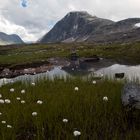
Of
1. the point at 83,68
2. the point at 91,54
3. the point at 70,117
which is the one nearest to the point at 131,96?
the point at 70,117

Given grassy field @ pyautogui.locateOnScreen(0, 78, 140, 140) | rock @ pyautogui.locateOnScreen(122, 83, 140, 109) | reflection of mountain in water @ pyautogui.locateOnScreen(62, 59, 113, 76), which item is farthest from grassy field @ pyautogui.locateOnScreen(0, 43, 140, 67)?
rock @ pyautogui.locateOnScreen(122, 83, 140, 109)

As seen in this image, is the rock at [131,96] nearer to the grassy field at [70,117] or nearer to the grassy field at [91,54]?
the grassy field at [70,117]

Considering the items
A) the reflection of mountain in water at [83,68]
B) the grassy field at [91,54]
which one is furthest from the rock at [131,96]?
the grassy field at [91,54]

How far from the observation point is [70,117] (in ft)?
35.5

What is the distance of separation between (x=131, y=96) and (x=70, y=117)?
192 cm

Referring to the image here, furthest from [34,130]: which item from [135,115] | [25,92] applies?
[25,92]

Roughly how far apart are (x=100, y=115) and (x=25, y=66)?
6299 cm

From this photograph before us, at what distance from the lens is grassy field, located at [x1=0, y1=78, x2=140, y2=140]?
32.2 feet

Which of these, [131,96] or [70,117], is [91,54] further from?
[70,117]

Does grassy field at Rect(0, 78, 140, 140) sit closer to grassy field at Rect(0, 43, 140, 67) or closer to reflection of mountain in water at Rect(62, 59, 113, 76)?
reflection of mountain in water at Rect(62, 59, 113, 76)

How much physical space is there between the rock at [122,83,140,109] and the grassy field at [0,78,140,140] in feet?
0.79

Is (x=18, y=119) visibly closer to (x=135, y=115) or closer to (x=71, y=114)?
(x=71, y=114)

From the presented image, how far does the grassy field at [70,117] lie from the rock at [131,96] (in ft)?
0.79

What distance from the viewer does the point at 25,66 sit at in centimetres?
7319
